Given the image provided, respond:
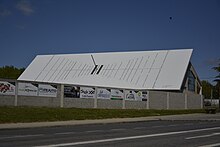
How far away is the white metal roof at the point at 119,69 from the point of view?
193 feet

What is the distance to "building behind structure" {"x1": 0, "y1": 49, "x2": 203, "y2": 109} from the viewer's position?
35812 millimetres

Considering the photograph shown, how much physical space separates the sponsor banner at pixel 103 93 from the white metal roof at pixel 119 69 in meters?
16.7

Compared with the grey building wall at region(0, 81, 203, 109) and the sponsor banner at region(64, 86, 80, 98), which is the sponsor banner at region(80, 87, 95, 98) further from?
the sponsor banner at region(64, 86, 80, 98)

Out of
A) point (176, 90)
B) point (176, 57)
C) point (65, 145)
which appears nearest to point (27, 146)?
point (65, 145)

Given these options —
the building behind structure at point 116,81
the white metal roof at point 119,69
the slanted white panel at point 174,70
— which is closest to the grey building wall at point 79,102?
the building behind structure at point 116,81

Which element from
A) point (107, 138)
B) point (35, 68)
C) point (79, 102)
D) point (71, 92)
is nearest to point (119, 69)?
point (35, 68)

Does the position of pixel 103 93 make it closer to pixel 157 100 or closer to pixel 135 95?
pixel 135 95

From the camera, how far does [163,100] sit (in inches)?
2016

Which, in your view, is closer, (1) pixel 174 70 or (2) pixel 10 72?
(1) pixel 174 70

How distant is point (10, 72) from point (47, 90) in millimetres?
62731

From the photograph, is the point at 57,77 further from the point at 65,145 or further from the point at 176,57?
the point at 65,145

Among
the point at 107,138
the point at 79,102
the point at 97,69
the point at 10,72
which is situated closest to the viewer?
the point at 107,138

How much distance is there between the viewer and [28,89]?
32312 mm

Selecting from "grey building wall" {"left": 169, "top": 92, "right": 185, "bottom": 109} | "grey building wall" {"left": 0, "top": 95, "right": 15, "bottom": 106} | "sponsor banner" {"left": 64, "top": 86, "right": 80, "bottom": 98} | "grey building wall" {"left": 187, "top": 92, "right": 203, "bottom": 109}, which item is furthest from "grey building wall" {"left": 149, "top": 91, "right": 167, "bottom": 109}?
"grey building wall" {"left": 0, "top": 95, "right": 15, "bottom": 106}
